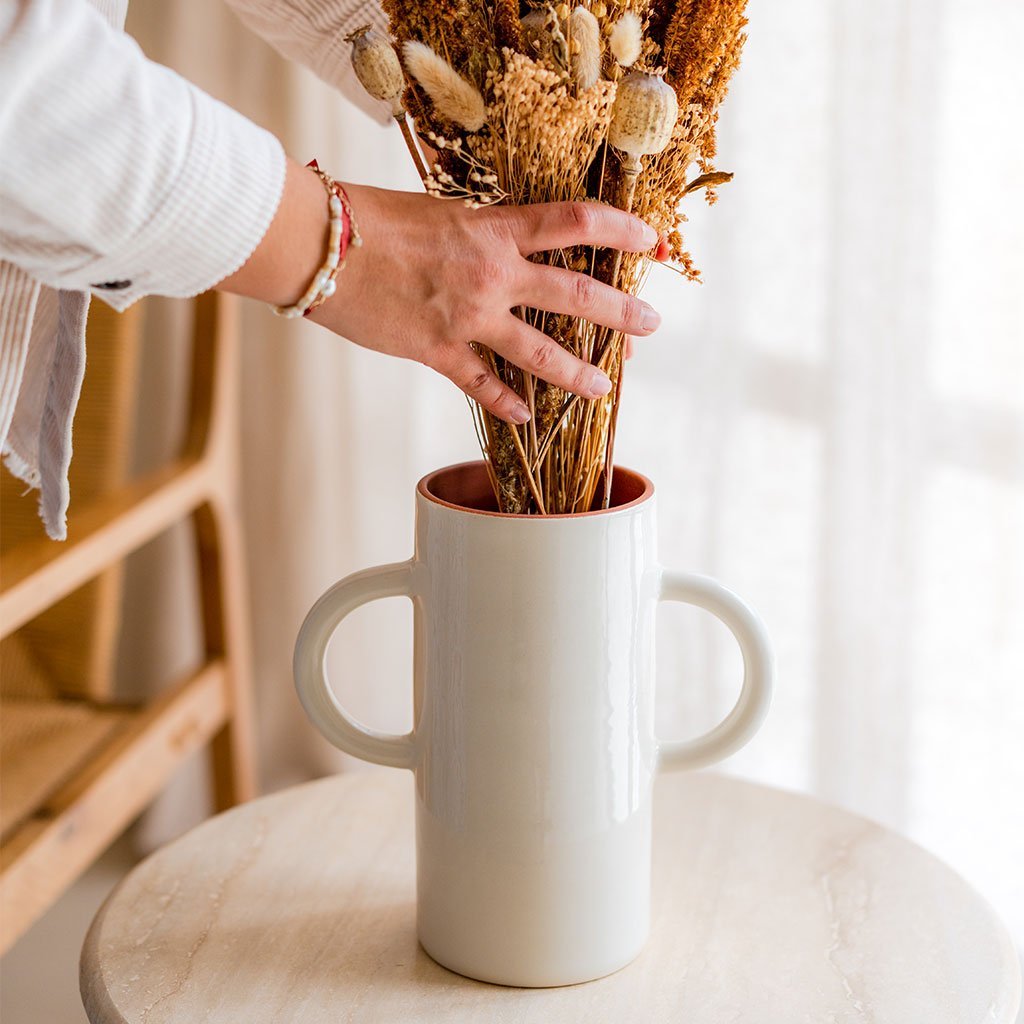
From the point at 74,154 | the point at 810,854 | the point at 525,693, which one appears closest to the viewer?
the point at 74,154

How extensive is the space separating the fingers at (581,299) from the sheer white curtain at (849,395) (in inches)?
31.8

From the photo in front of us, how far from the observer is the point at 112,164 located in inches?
22.0

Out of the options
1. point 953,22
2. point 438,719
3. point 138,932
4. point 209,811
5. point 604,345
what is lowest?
point 209,811

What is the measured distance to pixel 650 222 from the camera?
682mm

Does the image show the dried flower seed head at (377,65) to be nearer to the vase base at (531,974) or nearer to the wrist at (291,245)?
the wrist at (291,245)

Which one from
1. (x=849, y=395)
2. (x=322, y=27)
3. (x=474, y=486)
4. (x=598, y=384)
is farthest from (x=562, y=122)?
(x=849, y=395)

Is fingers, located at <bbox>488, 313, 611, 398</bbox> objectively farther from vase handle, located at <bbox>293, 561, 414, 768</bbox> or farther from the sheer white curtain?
the sheer white curtain

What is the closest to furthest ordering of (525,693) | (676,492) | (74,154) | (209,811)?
(74,154), (525,693), (676,492), (209,811)

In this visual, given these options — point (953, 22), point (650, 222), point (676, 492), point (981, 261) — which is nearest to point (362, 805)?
point (650, 222)

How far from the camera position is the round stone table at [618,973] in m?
0.69

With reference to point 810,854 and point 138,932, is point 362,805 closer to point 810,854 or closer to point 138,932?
point 138,932

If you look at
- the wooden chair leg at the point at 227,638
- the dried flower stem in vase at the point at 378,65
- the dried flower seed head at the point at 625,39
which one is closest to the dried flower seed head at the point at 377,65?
the dried flower stem in vase at the point at 378,65

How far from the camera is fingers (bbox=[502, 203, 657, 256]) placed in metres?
0.64

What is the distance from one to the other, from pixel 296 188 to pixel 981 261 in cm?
95
